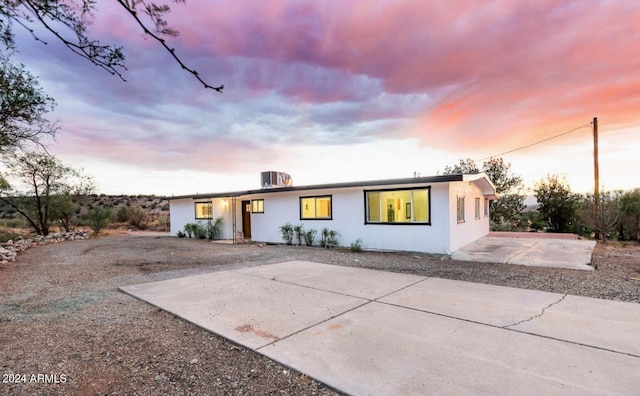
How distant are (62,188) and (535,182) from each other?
2699cm

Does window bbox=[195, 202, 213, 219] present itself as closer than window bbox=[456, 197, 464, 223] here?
No

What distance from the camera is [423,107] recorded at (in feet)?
37.6

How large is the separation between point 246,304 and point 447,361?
2834mm

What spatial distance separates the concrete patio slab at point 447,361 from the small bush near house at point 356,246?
6.66 metres

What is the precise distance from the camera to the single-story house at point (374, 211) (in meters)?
9.38

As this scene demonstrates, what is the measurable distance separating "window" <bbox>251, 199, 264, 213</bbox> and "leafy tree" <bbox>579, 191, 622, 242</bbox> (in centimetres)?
1398

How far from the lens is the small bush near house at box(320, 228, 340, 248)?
37.6 ft

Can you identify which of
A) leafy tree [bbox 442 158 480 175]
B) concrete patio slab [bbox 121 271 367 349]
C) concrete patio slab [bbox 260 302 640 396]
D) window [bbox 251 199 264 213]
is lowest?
concrete patio slab [bbox 121 271 367 349]

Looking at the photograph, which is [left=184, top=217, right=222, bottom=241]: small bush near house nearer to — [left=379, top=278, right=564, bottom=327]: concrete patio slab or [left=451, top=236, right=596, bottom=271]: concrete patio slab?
[left=451, top=236, right=596, bottom=271]: concrete patio slab

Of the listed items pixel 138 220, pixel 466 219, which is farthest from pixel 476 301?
pixel 138 220

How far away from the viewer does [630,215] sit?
46.1 ft

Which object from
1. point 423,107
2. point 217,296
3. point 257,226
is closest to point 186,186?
point 257,226

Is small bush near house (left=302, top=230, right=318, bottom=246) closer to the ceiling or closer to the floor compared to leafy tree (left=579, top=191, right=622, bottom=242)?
closer to the floor

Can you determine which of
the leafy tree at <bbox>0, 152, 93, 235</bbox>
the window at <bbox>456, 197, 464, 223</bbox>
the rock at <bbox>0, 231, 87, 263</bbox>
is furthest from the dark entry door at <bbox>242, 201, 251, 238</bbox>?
the window at <bbox>456, 197, 464, 223</bbox>
